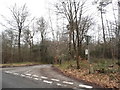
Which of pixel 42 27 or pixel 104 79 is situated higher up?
pixel 42 27

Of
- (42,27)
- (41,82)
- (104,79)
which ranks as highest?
(42,27)

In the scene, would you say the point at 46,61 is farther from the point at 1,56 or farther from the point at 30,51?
the point at 1,56

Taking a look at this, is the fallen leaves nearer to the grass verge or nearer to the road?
the grass verge

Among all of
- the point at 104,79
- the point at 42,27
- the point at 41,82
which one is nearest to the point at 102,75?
the point at 104,79

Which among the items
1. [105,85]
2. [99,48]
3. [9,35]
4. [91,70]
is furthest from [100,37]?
[105,85]

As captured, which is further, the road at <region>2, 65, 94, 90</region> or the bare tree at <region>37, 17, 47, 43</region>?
the bare tree at <region>37, 17, 47, 43</region>

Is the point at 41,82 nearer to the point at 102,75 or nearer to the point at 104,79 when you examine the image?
the point at 104,79

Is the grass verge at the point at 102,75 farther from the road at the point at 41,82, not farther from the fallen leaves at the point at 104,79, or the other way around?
the road at the point at 41,82

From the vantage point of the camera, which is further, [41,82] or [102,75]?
Result: [102,75]

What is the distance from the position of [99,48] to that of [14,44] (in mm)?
21583

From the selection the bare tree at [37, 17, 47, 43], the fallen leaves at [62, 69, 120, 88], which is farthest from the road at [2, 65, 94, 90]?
the bare tree at [37, 17, 47, 43]

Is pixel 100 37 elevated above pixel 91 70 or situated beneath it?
elevated above

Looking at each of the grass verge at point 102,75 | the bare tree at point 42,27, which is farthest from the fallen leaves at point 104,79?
the bare tree at point 42,27

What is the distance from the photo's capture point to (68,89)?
10266 millimetres
